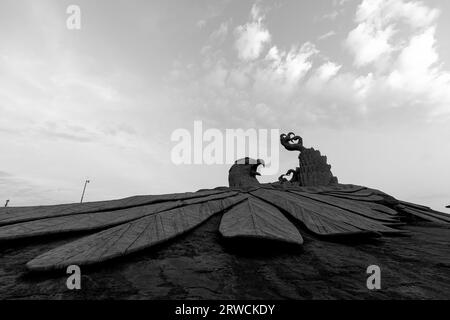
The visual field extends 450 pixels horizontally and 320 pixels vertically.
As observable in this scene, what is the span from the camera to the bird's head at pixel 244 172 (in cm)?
387

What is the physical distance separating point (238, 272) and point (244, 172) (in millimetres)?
3071

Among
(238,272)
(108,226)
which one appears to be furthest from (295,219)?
(108,226)

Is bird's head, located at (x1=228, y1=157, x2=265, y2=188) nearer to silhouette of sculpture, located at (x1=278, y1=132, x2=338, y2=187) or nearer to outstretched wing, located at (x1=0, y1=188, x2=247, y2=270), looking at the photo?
silhouette of sculpture, located at (x1=278, y1=132, x2=338, y2=187)

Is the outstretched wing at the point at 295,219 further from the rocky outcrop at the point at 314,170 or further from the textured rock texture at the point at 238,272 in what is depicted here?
the rocky outcrop at the point at 314,170

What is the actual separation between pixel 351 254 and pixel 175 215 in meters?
1.12

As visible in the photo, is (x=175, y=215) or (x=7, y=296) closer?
(x=7, y=296)

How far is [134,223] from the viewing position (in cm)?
142

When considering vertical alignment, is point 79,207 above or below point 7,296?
above

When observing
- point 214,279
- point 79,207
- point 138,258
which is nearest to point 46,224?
point 79,207

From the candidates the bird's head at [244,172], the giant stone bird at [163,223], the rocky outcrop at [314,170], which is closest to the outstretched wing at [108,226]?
the giant stone bird at [163,223]

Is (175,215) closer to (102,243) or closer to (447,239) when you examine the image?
(102,243)

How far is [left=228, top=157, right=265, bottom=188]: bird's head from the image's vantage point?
3.87 meters

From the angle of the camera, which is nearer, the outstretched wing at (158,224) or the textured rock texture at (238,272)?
the textured rock texture at (238,272)

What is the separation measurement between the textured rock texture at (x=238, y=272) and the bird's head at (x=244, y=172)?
249 centimetres
